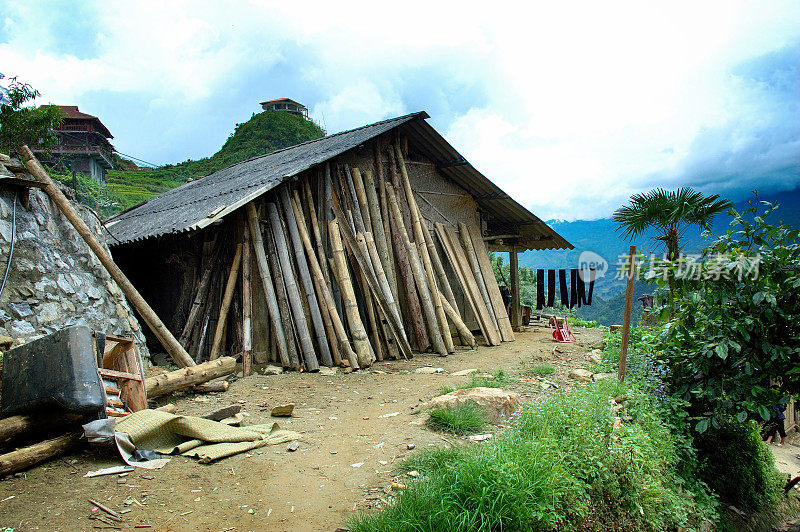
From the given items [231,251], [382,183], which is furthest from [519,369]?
[231,251]

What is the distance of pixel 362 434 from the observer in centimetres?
472

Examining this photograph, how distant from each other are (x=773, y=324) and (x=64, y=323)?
7707mm

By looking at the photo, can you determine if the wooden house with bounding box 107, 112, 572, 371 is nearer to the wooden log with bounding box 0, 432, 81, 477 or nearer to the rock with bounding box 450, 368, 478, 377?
the rock with bounding box 450, 368, 478, 377

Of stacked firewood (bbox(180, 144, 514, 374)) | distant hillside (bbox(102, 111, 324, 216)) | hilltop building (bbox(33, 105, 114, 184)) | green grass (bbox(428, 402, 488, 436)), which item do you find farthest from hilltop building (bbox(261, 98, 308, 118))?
green grass (bbox(428, 402, 488, 436))

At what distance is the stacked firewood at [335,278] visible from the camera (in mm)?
7941

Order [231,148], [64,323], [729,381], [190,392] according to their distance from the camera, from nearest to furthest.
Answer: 1. [729,381]
2. [64,323]
3. [190,392]
4. [231,148]

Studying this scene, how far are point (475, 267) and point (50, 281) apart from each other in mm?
7844

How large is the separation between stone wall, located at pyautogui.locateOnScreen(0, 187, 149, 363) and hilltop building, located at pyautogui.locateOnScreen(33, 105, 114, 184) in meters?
28.9

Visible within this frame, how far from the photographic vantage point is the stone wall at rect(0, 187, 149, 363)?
5.54m

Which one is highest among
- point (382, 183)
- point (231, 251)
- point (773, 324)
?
point (382, 183)

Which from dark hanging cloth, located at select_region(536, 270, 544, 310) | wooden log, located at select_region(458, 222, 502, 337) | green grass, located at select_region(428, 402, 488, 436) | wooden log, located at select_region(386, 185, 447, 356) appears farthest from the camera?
dark hanging cloth, located at select_region(536, 270, 544, 310)

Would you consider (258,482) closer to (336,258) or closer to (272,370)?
(272,370)

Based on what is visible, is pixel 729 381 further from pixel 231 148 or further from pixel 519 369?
pixel 231 148

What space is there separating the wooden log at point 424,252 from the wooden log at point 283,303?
2.86 m
